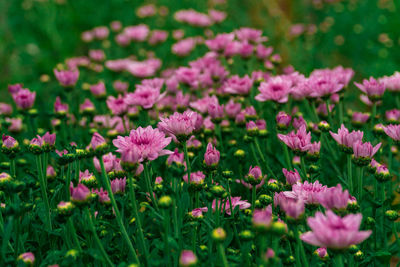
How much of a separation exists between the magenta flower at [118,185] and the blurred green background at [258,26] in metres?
2.68

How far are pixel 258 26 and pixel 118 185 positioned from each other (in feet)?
16.0

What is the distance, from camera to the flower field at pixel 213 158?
1.54 meters

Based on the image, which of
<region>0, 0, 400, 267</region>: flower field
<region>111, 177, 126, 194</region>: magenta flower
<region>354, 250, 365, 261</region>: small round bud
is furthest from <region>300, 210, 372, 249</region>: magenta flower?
<region>111, 177, 126, 194</region>: magenta flower

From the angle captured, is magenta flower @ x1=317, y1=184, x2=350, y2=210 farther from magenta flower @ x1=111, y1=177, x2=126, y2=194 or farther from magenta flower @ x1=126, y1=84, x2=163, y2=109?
magenta flower @ x1=126, y1=84, x2=163, y2=109

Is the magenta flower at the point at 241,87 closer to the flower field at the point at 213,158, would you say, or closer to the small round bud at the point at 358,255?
the flower field at the point at 213,158

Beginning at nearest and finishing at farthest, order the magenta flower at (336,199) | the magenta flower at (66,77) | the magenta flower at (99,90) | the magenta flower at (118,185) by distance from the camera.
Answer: the magenta flower at (336,199)
the magenta flower at (118,185)
the magenta flower at (66,77)
the magenta flower at (99,90)

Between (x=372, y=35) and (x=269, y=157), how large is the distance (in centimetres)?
332

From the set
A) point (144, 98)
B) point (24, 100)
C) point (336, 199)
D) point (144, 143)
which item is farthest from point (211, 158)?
point (24, 100)

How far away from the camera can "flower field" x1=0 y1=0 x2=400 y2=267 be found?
60.6 inches

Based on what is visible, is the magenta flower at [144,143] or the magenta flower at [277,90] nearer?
the magenta flower at [144,143]

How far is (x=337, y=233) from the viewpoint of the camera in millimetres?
1172

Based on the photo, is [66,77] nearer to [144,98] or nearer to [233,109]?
[144,98]

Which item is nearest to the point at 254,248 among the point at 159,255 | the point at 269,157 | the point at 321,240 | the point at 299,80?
the point at 159,255

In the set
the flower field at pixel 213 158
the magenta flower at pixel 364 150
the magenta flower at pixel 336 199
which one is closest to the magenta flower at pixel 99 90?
the flower field at pixel 213 158
